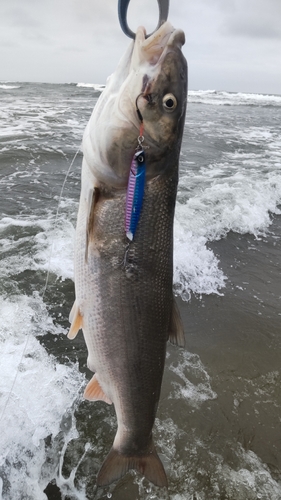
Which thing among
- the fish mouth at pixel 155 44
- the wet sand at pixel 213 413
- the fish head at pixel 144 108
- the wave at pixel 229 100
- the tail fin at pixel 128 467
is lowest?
the wet sand at pixel 213 413

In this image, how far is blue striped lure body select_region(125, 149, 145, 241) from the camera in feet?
6.53

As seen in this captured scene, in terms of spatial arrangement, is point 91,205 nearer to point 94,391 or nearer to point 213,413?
point 94,391

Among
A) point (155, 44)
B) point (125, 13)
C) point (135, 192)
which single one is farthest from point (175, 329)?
point (125, 13)

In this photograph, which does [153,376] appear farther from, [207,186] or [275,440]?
[207,186]

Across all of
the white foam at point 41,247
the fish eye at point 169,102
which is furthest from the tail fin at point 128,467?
the white foam at point 41,247

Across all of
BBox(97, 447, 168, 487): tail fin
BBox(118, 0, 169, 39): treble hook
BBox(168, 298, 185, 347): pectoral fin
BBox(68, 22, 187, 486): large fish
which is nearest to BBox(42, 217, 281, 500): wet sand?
BBox(97, 447, 168, 487): tail fin

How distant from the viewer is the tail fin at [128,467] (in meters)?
2.39

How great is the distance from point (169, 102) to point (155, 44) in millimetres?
329

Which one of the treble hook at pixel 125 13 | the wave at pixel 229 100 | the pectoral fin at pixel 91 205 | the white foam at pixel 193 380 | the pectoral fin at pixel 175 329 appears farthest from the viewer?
the wave at pixel 229 100

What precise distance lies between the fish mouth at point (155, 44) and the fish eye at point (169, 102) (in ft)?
0.65

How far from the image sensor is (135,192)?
2.01 meters

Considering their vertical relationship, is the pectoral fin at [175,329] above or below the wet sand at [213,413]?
above

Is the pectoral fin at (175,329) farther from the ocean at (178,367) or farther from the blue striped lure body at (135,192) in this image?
the ocean at (178,367)

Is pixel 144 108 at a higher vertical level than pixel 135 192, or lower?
higher
